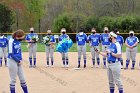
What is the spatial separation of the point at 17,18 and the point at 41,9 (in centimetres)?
536

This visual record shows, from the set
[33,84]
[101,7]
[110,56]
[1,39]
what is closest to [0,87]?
[33,84]

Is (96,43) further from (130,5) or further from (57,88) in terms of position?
(130,5)

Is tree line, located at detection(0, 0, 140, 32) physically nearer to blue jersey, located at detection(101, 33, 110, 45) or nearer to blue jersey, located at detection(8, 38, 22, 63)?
blue jersey, located at detection(101, 33, 110, 45)

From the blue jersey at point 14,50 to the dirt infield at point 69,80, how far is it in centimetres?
180

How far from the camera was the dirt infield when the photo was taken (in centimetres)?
1324

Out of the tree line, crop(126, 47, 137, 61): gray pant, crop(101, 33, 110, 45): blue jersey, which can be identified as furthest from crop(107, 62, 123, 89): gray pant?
the tree line

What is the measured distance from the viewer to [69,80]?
1555 centimetres

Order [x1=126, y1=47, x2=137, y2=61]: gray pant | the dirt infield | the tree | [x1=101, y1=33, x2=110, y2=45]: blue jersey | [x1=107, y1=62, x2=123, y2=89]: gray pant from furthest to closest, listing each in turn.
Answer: the tree, [x1=101, y1=33, x2=110, y2=45]: blue jersey, [x1=126, y1=47, x2=137, y2=61]: gray pant, the dirt infield, [x1=107, y1=62, x2=123, y2=89]: gray pant

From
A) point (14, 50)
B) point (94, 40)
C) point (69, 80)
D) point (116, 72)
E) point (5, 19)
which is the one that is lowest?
point (69, 80)

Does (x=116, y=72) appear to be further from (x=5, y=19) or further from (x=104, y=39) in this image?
(x=5, y=19)

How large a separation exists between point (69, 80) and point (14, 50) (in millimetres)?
4545

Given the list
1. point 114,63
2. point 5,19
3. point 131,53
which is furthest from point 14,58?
point 5,19

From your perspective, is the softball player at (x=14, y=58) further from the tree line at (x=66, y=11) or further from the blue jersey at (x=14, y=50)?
the tree line at (x=66, y=11)

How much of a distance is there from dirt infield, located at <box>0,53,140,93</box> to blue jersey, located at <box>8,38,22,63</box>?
1.80 m
